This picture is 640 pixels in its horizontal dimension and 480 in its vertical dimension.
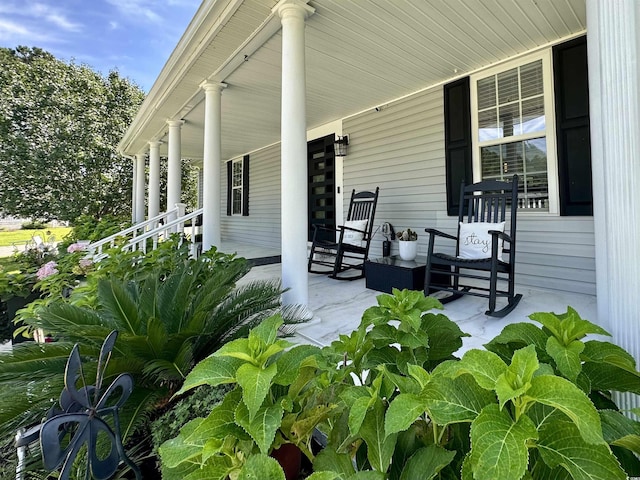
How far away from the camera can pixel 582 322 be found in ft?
2.57

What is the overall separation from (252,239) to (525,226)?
6.45 metres

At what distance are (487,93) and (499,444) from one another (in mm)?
4289

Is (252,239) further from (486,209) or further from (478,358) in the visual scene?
(478,358)

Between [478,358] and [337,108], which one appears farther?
[337,108]

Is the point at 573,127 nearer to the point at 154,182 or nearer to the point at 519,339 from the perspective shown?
the point at 519,339

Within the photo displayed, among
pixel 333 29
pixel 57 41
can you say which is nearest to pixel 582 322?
pixel 333 29

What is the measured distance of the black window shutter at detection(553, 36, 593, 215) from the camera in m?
3.10

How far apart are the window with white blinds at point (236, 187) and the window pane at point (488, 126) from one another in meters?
6.73

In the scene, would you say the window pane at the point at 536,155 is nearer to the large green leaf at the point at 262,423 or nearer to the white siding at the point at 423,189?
the white siding at the point at 423,189

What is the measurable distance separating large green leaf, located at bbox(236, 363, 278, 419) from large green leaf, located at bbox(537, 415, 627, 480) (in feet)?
1.57

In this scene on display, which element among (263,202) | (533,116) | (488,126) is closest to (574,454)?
(533,116)

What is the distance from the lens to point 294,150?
2693 millimetres

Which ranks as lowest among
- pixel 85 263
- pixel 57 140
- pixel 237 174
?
pixel 85 263

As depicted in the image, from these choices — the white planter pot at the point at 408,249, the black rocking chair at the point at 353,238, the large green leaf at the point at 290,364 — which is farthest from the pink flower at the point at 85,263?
the large green leaf at the point at 290,364
